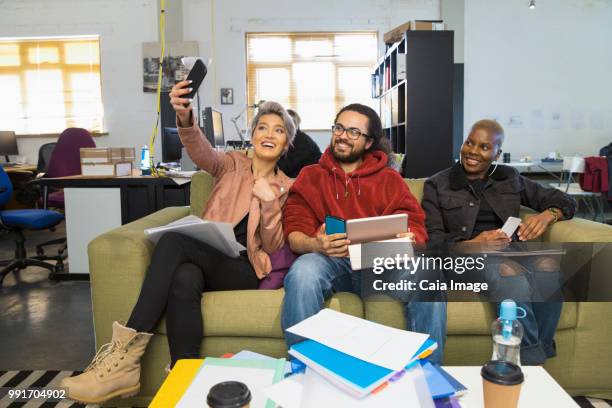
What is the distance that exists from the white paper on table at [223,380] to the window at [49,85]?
22.3 feet

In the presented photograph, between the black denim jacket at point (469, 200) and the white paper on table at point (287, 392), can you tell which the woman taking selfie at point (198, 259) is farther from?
the white paper on table at point (287, 392)

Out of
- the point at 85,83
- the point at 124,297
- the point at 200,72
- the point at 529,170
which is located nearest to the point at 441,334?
the point at 124,297

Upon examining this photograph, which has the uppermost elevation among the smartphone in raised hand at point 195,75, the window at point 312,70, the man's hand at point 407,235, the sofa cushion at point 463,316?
the window at point 312,70

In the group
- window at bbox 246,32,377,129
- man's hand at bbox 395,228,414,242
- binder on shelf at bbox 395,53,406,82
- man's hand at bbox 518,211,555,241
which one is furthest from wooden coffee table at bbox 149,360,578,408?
window at bbox 246,32,377,129

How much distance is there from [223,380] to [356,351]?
287 mm

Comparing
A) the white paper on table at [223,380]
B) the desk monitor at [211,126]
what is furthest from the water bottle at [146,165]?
the white paper on table at [223,380]

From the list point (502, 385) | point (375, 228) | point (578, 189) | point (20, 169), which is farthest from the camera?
point (20, 169)

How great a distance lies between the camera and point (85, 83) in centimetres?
714

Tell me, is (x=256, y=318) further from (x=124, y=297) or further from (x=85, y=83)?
(x=85, y=83)

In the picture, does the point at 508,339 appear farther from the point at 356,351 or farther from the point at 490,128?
the point at 490,128

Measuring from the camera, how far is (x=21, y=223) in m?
3.59

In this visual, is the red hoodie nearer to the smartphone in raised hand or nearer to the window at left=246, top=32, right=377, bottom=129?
the smartphone in raised hand

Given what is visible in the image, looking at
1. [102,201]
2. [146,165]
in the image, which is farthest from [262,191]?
[146,165]

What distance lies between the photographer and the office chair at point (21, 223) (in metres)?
3.59
